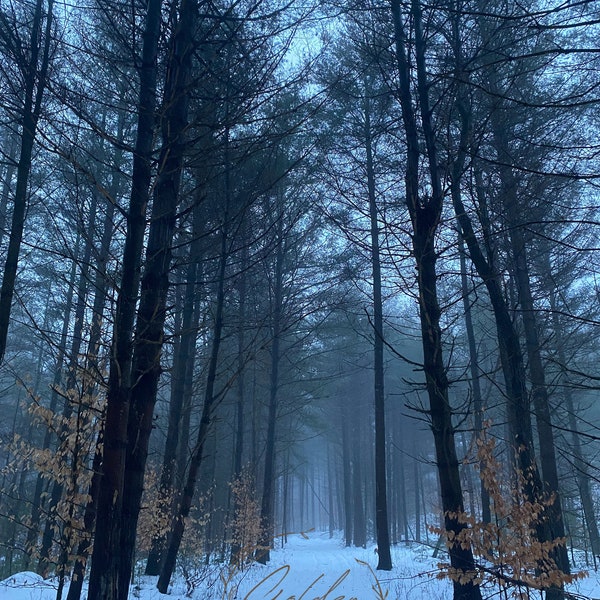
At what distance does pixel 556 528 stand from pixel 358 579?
4.80m

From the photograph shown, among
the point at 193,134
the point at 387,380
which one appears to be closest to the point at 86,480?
the point at 193,134

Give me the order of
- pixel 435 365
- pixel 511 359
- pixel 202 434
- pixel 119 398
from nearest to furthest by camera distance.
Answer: pixel 119 398, pixel 435 365, pixel 202 434, pixel 511 359

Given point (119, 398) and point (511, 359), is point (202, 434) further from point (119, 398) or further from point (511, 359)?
point (511, 359)

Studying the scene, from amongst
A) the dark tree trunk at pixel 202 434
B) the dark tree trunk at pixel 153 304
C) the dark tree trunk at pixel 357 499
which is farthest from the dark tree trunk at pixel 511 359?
the dark tree trunk at pixel 357 499

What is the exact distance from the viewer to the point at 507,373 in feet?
22.3

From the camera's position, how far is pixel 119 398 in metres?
2.87

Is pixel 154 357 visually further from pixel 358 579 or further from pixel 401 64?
pixel 358 579

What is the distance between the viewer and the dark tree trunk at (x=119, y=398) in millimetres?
2689

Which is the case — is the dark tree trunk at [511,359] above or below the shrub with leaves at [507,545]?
above

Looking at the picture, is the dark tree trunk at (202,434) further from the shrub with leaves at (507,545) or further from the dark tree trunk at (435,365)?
the shrub with leaves at (507,545)

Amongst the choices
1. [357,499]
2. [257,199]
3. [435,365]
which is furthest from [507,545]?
[357,499]

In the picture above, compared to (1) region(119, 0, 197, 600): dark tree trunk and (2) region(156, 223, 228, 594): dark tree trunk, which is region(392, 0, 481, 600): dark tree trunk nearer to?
(2) region(156, 223, 228, 594): dark tree trunk

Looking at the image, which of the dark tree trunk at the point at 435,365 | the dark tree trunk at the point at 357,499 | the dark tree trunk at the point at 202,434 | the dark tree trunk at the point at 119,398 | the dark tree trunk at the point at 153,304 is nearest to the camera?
the dark tree trunk at the point at 119,398

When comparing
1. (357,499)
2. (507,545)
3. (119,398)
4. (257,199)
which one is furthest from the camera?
(357,499)
